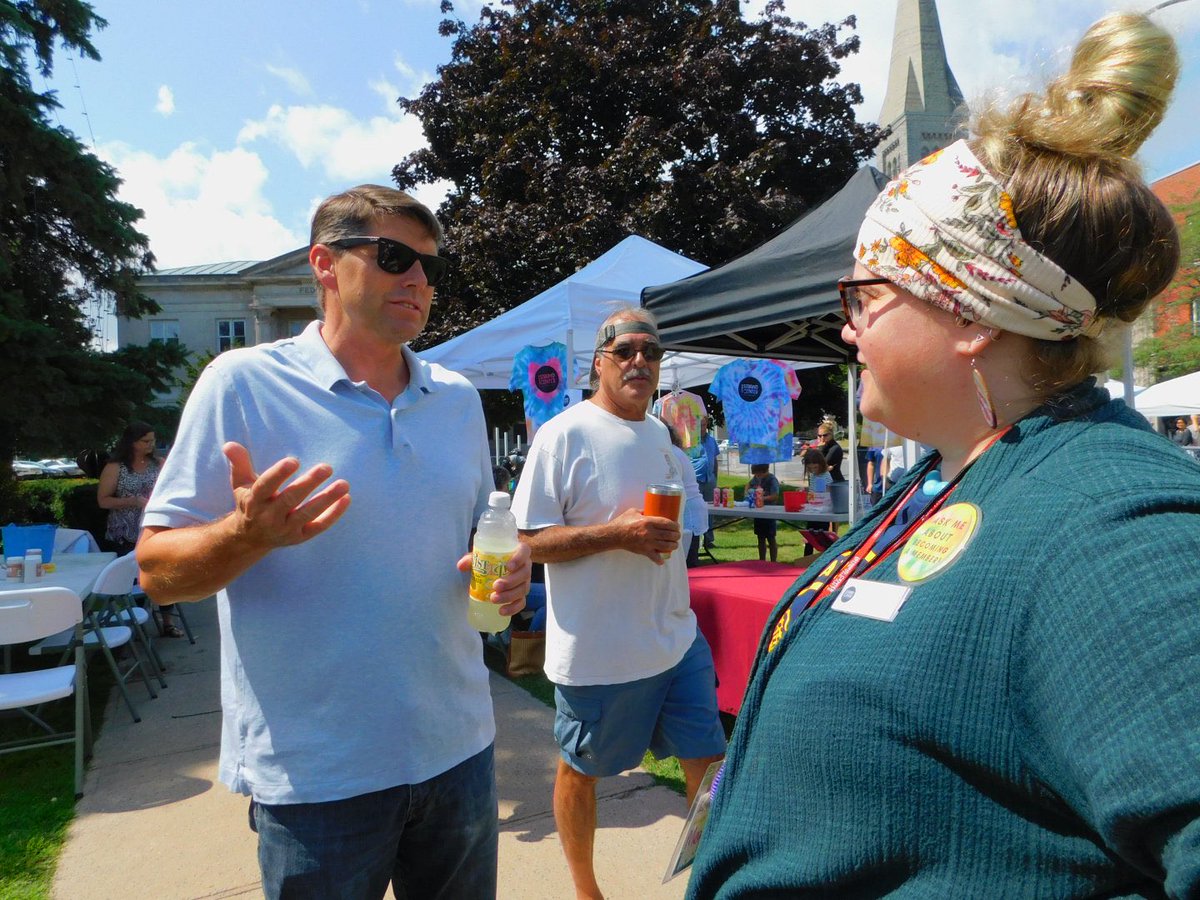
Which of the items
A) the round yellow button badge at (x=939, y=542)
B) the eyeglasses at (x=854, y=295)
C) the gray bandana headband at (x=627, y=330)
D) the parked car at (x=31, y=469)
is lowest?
the parked car at (x=31, y=469)

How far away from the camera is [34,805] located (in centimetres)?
383

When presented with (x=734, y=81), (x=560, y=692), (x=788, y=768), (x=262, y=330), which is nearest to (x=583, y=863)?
(x=560, y=692)

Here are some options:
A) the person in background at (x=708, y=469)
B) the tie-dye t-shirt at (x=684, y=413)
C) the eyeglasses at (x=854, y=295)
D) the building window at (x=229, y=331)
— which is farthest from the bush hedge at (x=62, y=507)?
the building window at (x=229, y=331)

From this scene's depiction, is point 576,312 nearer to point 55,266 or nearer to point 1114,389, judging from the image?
point 1114,389

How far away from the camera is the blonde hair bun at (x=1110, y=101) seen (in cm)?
96

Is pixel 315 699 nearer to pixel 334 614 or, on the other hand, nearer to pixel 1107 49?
pixel 334 614

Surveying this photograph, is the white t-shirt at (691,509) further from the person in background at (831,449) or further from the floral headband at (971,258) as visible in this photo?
the person in background at (831,449)

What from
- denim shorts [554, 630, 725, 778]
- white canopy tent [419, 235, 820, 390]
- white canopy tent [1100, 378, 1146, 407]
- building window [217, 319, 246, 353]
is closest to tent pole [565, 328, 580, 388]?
white canopy tent [419, 235, 820, 390]

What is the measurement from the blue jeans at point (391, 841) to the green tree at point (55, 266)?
10.3 metres

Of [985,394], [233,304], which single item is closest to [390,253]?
[985,394]

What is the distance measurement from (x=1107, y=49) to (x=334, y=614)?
1615 mm

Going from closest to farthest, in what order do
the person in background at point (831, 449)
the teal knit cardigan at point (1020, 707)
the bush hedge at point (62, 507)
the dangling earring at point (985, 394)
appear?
the teal knit cardigan at point (1020, 707)
the dangling earring at point (985, 394)
the bush hedge at point (62, 507)
the person in background at point (831, 449)

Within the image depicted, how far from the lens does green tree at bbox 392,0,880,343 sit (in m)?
15.2

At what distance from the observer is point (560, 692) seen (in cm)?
285
